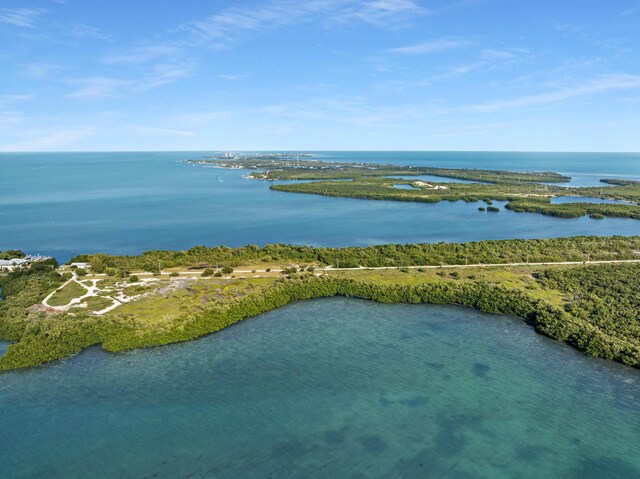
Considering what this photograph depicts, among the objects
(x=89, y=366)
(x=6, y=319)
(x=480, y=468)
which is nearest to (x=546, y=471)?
(x=480, y=468)

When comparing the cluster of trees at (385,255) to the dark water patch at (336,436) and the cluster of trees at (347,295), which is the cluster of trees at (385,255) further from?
the dark water patch at (336,436)

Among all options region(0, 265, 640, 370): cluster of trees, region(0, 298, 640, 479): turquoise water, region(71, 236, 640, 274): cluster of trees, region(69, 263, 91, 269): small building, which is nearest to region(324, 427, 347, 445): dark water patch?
region(0, 298, 640, 479): turquoise water

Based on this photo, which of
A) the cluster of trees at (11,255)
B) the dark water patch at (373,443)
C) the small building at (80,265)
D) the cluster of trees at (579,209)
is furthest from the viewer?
the cluster of trees at (579,209)

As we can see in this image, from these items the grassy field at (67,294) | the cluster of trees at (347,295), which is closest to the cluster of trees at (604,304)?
the cluster of trees at (347,295)

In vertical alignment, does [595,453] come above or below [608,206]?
below

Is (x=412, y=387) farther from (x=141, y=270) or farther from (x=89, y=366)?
(x=141, y=270)

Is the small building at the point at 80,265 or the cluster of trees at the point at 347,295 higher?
the small building at the point at 80,265

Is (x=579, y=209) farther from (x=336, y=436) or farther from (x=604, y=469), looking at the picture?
(x=336, y=436)

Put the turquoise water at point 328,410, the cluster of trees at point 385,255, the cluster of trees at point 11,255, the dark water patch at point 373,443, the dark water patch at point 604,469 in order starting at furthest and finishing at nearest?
the cluster of trees at point 11,255, the cluster of trees at point 385,255, the dark water patch at point 373,443, the turquoise water at point 328,410, the dark water patch at point 604,469
